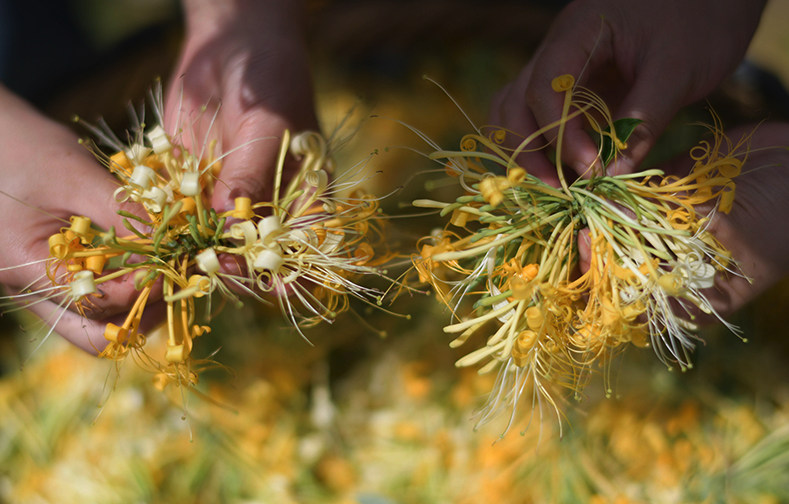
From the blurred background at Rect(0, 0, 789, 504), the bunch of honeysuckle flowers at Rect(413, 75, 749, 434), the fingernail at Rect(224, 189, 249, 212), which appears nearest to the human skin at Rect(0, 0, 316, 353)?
the fingernail at Rect(224, 189, 249, 212)

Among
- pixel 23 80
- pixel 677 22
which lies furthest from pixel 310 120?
pixel 23 80

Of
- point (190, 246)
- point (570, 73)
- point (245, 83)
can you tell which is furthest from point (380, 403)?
point (570, 73)

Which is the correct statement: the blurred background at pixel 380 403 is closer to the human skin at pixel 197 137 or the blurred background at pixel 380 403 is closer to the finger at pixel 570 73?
the human skin at pixel 197 137

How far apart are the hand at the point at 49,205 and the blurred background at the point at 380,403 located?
0.38 meters

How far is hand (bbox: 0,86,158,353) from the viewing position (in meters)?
0.93

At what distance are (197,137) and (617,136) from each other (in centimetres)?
92

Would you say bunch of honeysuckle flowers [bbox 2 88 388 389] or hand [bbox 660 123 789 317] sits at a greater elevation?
bunch of honeysuckle flowers [bbox 2 88 388 389]

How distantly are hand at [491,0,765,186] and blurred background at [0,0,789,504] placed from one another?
0.42 metres

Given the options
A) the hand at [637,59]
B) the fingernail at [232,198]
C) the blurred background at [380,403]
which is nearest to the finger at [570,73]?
the hand at [637,59]

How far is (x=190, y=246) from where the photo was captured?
876 mm

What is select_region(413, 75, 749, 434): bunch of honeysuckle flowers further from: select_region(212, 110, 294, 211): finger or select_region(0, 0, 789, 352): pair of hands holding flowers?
select_region(212, 110, 294, 211): finger

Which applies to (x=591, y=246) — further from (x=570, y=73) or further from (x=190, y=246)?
(x=190, y=246)

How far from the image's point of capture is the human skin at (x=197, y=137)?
94 centimetres

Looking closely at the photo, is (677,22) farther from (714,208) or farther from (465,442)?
(465,442)
